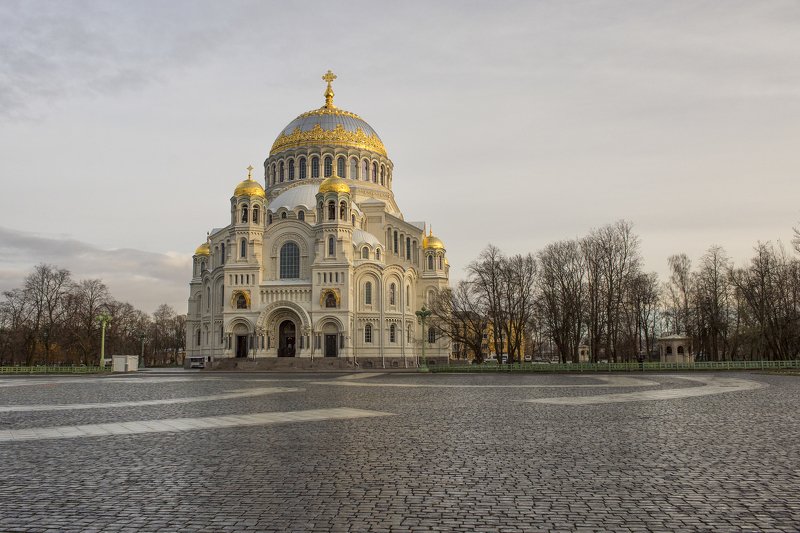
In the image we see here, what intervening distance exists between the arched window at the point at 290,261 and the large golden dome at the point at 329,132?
50.7 ft

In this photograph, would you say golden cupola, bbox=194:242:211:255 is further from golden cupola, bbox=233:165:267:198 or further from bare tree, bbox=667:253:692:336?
bare tree, bbox=667:253:692:336

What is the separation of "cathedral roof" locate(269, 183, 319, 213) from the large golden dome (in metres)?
6.63

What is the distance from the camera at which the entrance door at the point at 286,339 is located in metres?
61.6

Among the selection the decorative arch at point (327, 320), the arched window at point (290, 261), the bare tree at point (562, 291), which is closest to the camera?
the bare tree at point (562, 291)

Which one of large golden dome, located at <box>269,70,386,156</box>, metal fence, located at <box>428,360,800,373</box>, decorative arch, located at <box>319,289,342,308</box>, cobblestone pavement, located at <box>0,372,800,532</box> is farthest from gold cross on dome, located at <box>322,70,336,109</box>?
cobblestone pavement, located at <box>0,372,800,532</box>

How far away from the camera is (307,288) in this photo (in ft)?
201

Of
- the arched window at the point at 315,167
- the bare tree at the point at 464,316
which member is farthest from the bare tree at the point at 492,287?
the arched window at the point at 315,167

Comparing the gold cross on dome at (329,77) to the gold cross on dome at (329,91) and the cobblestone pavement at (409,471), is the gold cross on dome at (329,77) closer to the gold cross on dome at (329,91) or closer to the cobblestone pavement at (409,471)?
the gold cross on dome at (329,91)

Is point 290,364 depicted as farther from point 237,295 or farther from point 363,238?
point 363,238

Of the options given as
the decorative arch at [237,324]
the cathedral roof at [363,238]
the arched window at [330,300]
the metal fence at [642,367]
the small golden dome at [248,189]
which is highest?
the small golden dome at [248,189]

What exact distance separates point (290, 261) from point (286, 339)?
753cm

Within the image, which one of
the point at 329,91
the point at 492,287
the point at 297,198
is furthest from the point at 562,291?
the point at 329,91

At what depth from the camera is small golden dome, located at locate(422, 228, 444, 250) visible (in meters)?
76.0

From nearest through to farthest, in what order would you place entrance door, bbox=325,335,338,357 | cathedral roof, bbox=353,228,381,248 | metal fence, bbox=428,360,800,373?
metal fence, bbox=428,360,800,373
entrance door, bbox=325,335,338,357
cathedral roof, bbox=353,228,381,248
